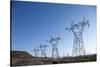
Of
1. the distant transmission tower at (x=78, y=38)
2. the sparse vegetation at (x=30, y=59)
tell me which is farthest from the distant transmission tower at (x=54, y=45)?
the distant transmission tower at (x=78, y=38)

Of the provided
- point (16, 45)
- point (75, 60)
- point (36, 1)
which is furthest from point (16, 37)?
point (75, 60)

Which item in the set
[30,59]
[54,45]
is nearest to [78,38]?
[54,45]

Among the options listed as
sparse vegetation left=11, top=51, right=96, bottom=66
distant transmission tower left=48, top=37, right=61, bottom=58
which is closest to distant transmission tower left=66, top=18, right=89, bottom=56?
sparse vegetation left=11, top=51, right=96, bottom=66

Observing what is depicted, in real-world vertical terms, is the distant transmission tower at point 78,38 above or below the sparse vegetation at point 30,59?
above

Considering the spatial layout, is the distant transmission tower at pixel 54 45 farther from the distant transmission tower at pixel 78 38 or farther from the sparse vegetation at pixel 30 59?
the distant transmission tower at pixel 78 38

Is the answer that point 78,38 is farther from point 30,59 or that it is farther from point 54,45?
point 30,59
